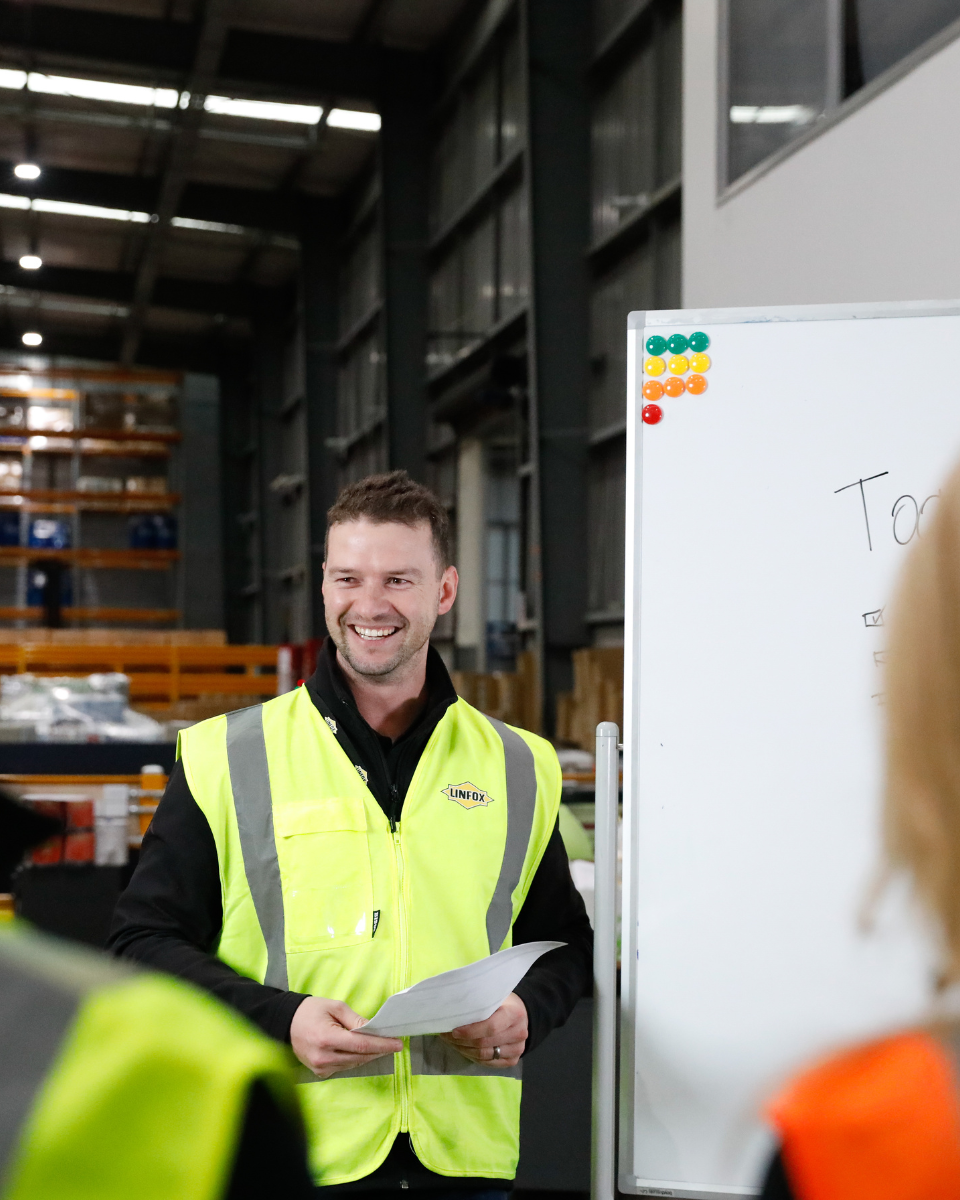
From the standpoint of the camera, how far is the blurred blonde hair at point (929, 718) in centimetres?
58

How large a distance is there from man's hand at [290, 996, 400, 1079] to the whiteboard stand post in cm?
61

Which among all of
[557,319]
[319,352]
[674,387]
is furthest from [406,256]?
[674,387]

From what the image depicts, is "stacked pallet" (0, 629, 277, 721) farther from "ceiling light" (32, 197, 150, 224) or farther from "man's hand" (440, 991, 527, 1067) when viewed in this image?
"man's hand" (440, 991, 527, 1067)

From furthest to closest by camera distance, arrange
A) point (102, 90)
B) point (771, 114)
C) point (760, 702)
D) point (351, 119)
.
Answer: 1. point (351, 119)
2. point (102, 90)
3. point (771, 114)
4. point (760, 702)

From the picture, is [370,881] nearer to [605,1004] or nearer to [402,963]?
[402,963]

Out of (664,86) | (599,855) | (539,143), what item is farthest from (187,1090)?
(539,143)

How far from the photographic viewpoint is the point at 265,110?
46.7ft

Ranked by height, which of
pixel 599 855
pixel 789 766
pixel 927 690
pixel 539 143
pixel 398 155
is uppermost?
pixel 398 155

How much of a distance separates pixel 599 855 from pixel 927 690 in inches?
70.2

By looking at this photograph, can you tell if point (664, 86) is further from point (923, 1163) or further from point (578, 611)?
point (923, 1163)

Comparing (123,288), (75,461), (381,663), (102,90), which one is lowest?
(381,663)

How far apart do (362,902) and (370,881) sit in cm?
3

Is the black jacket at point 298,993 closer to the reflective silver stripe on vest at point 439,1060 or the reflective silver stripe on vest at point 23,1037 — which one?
the reflective silver stripe on vest at point 439,1060

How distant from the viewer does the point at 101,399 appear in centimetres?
2219
